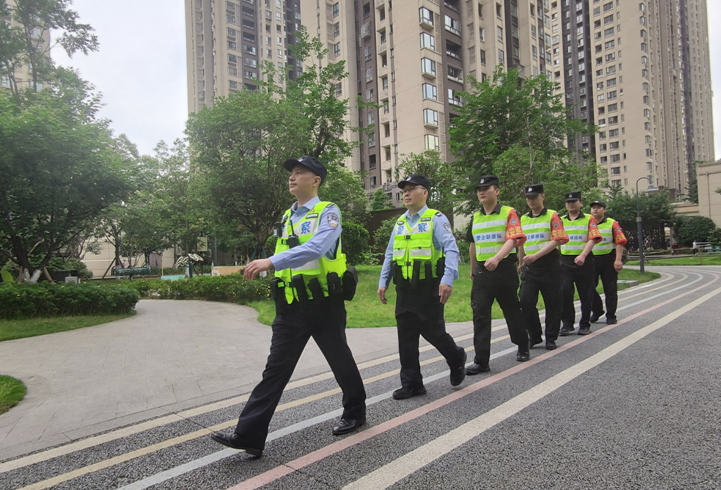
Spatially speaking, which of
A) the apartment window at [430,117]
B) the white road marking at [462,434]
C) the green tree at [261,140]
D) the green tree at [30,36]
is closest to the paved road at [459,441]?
the white road marking at [462,434]

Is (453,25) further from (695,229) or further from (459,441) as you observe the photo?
(459,441)

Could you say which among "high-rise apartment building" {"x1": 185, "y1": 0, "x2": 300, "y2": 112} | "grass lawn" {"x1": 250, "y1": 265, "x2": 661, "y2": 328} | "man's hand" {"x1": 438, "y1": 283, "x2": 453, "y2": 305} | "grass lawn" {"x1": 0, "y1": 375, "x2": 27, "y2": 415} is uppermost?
"high-rise apartment building" {"x1": 185, "y1": 0, "x2": 300, "y2": 112}

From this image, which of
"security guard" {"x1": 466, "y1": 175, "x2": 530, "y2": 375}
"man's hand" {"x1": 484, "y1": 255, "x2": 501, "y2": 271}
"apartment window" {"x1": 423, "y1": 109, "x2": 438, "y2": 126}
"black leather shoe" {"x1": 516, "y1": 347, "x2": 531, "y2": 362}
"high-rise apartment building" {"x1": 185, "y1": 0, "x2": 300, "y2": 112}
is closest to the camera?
"man's hand" {"x1": 484, "y1": 255, "x2": 501, "y2": 271}

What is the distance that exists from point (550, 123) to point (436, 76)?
2541 centimetres

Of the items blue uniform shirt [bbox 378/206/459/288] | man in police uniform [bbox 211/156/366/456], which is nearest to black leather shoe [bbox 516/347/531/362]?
blue uniform shirt [bbox 378/206/459/288]

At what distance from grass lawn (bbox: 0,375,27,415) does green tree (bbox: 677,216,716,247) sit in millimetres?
58373

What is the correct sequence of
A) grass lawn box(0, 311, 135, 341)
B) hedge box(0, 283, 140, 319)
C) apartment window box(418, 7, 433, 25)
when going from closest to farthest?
1. grass lawn box(0, 311, 135, 341)
2. hedge box(0, 283, 140, 319)
3. apartment window box(418, 7, 433, 25)

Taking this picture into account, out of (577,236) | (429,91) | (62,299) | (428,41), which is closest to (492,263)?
(577,236)

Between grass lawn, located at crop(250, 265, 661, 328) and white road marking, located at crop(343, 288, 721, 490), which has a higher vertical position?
white road marking, located at crop(343, 288, 721, 490)

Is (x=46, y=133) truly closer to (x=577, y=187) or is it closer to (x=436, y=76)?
(x=577, y=187)

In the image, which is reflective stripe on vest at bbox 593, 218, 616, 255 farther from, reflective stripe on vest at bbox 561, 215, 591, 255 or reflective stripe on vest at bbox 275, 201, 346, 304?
reflective stripe on vest at bbox 275, 201, 346, 304

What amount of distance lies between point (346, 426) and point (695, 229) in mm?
58726

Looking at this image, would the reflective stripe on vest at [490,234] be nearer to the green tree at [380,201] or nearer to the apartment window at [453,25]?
the green tree at [380,201]

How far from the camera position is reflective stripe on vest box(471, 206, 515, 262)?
4.75m
